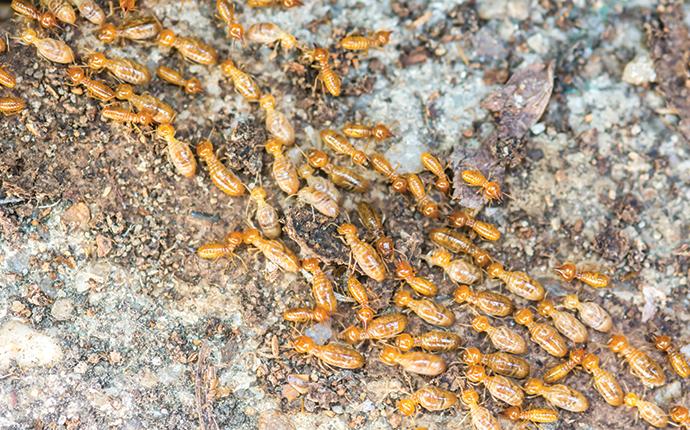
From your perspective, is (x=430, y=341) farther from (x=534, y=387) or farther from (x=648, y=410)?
(x=648, y=410)

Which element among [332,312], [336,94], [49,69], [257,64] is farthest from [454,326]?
[49,69]

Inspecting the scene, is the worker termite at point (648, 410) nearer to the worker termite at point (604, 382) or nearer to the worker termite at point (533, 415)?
the worker termite at point (604, 382)

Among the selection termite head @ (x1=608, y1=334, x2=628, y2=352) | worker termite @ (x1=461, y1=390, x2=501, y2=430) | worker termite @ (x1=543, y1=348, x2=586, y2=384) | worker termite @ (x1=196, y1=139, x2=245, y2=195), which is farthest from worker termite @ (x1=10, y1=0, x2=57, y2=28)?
termite head @ (x1=608, y1=334, x2=628, y2=352)

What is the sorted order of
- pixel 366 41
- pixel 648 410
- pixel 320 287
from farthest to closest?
pixel 366 41, pixel 648 410, pixel 320 287

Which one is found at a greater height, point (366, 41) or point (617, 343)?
point (366, 41)

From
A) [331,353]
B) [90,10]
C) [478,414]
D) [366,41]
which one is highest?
[366,41]

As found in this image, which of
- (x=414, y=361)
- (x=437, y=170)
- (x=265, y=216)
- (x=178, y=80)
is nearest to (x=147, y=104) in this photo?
(x=178, y=80)

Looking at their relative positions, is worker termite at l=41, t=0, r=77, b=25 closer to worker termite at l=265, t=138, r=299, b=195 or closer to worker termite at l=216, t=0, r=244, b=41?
worker termite at l=216, t=0, r=244, b=41

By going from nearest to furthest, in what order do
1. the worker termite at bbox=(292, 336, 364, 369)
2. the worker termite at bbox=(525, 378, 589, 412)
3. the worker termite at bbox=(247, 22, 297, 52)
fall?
the worker termite at bbox=(292, 336, 364, 369) < the worker termite at bbox=(525, 378, 589, 412) < the worker termite at bbox=(247, 22, 297, 52)
